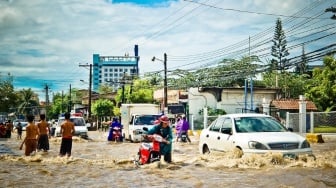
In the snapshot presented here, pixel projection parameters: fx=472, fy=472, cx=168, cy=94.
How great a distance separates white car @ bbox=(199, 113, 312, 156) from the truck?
12.6 meters

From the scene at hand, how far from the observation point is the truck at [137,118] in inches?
1086

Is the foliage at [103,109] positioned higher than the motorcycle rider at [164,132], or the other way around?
the foliage at [103,109]

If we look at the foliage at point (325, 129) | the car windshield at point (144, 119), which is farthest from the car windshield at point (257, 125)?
the foliage at point (325, 129)

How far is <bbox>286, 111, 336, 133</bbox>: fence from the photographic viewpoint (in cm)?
3189

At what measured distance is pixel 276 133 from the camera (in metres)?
12.6

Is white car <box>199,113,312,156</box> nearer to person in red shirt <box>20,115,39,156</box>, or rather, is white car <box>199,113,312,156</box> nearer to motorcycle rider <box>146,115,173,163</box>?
motorcycle rider <box>146,115,173,163</box>

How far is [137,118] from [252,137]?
16.4 meters

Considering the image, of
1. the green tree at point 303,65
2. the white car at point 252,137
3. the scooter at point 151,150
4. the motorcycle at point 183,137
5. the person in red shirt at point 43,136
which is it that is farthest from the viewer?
the motorcycle at point 183,137

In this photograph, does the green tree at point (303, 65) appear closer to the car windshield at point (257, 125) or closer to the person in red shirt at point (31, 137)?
the car windshield at point (257, 125)

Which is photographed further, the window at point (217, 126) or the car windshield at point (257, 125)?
the window at point (217, 126)

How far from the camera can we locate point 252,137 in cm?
1227

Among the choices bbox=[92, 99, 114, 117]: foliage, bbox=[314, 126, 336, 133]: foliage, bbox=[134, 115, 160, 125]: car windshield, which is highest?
bbox=[92, 99, 114, 117]: foliage

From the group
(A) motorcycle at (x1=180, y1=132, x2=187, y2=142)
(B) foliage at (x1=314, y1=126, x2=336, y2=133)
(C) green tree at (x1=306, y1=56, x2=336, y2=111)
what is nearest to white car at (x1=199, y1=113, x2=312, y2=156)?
(A) motorcycle at (x1=180, y1=132, x2=187, y2=142)

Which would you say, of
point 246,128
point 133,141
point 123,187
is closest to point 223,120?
point 246,128
